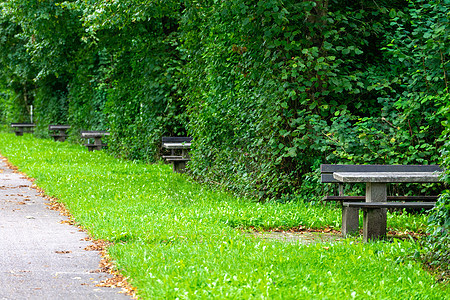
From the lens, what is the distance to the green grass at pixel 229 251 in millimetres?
5719

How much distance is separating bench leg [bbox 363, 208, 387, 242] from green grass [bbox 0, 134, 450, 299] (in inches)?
8.5

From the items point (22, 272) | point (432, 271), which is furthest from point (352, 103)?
point (22, 272)

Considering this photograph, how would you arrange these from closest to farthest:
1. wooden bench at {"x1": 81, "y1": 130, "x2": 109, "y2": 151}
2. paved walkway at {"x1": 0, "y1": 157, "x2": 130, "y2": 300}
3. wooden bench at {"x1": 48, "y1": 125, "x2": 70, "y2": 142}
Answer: paved walkway at {"x1": 0, "y1": 157, "x2": 130, "y2": 300}
wooden bench at {"x1": 81, "y1": 130, "x2": 109, "y2": 151}
wooden bench at {"x1": 48, "y1": 125, "x2": 70, "y2": 142}

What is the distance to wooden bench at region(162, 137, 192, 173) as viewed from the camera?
16.5 meters

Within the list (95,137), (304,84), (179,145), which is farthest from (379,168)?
(95,137)

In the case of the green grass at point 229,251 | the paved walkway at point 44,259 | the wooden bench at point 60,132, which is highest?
the wooden bench at point 60,132

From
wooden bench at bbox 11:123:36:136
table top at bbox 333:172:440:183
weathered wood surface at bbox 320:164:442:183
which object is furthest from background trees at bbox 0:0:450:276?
wooden bench at bbox 11:123:36:136

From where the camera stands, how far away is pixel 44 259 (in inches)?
289

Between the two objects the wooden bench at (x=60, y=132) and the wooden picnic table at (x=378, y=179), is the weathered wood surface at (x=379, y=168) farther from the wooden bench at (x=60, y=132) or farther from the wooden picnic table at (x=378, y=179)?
the wooden bench at (x=60, y=132)

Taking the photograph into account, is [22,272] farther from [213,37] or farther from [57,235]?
[213,37]

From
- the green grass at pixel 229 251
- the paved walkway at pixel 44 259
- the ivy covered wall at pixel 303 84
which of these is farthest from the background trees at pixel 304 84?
the paved walkway at pixel 44 259

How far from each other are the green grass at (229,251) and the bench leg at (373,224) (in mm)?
217

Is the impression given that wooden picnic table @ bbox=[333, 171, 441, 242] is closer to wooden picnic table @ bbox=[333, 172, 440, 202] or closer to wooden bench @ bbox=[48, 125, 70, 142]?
wooden picnic table @ bbox=[333, 172, 440, 202]

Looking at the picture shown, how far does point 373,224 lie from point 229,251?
2136 millimetres
